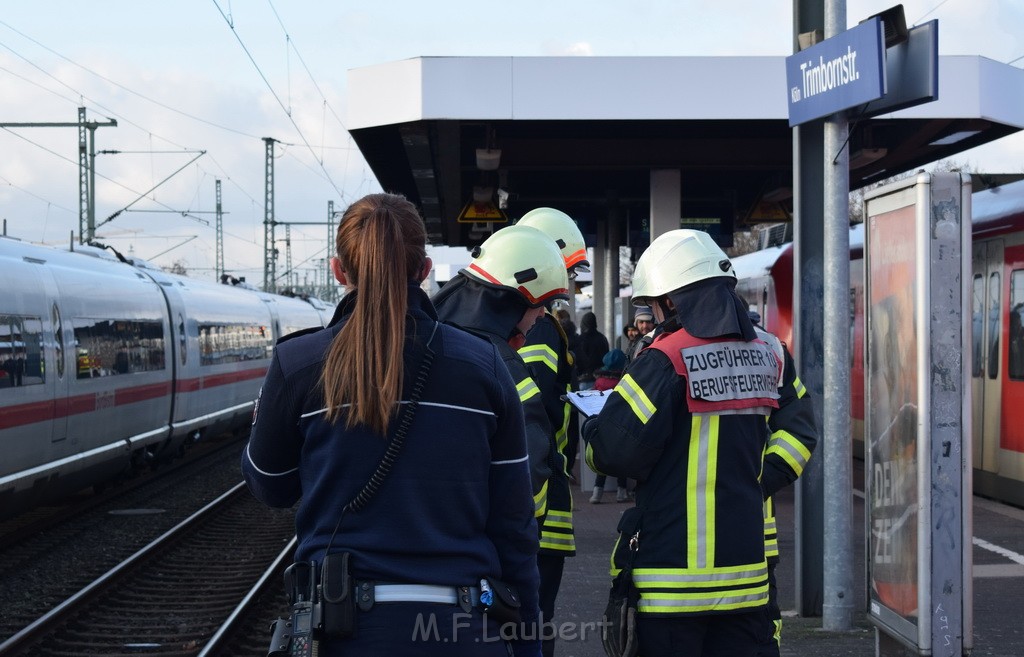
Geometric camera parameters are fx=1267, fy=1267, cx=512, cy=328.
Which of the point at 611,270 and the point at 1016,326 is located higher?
the point at 611,270

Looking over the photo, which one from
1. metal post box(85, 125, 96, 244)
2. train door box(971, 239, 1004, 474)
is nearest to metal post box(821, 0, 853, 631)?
train door box(971, 239, 1004, 474)

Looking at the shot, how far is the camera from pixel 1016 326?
11961mm

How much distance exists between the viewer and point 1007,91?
1233 cm

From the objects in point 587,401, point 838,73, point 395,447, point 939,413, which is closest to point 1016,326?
point 838,73

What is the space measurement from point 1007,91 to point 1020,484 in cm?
380

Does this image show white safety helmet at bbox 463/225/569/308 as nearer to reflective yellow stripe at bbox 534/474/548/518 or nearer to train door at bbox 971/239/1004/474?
reflective yellow stripe at bbox 534/474/548/518

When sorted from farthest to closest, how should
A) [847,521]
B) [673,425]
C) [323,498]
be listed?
[847,521] → [673,425] → [323,498]

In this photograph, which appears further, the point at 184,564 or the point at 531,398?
the point at 184,564

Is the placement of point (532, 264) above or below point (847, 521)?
above

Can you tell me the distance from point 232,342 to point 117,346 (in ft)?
27.4

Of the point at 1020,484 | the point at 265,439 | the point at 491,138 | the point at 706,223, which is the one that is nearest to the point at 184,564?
the point at 491,138

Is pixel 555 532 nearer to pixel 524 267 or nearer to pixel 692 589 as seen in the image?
pixel 692 589

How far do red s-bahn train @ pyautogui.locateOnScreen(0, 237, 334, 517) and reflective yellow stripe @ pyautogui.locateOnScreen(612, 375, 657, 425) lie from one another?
8.55 m

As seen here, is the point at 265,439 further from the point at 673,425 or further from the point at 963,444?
A: the point at 963,444
